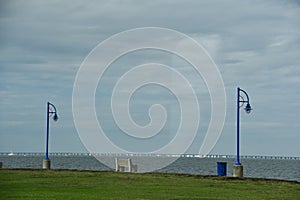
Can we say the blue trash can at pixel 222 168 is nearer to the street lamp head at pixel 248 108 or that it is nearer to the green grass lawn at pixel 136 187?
the green grass lawn at pixel 136 187

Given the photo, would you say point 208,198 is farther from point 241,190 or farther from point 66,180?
point 66,180

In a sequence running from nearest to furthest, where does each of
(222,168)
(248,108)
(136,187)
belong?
(136,187)
(222,168)
(248,108)

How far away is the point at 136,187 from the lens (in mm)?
27469

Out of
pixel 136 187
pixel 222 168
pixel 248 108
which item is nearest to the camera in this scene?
pixel 136 187

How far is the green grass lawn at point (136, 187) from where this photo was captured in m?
23.8

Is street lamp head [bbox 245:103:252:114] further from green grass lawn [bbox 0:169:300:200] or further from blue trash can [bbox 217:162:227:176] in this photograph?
green grass lawn [bbox 0:169:300:200]

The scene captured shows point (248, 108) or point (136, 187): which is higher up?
point (248, 108)

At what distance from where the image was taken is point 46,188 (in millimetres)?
26578

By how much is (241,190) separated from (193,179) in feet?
21.4

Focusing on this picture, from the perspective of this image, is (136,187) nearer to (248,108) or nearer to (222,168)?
(222,168)

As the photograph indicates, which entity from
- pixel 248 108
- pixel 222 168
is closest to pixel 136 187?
pixel 222 168

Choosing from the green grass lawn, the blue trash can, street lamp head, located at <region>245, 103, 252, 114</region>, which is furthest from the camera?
street lamp head, located at <region>245, 103, 252, 114</region>

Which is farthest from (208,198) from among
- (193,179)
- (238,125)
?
(238,125)

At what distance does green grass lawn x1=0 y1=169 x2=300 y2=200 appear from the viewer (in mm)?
23828
